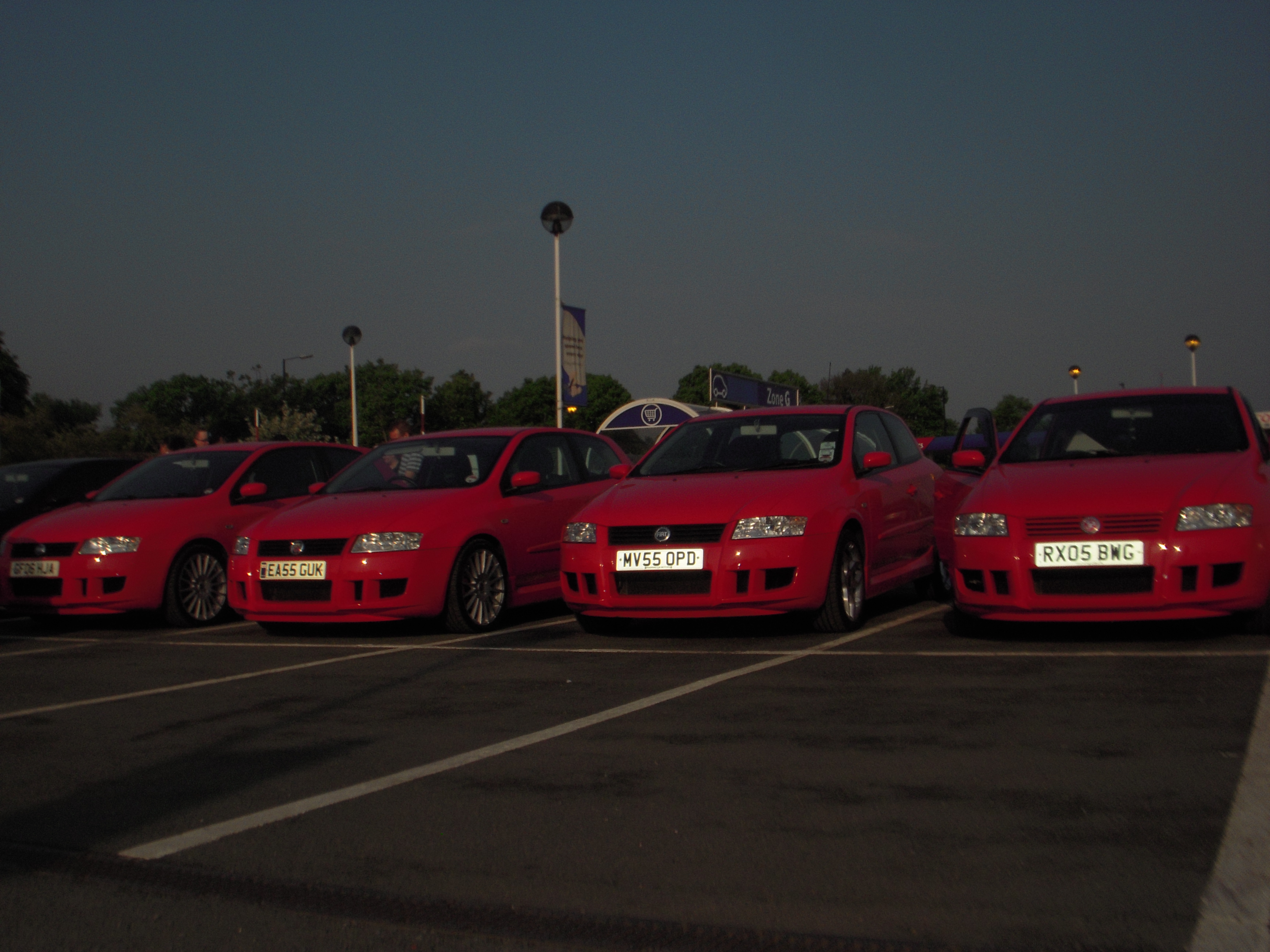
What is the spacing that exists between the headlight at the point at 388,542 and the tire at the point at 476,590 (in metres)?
0.37

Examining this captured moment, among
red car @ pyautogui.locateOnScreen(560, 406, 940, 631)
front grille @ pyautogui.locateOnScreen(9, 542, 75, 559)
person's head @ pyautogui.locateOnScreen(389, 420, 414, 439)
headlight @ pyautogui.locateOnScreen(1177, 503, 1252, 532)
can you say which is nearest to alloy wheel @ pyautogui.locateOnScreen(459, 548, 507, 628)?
red car @ pyautogui.locateOnScreen(560, 406, 940, 631)

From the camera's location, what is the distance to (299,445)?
12.8m

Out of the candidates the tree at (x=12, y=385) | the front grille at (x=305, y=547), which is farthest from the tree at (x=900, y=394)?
the front grille at (x=305, y=547)

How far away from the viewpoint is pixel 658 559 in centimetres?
830

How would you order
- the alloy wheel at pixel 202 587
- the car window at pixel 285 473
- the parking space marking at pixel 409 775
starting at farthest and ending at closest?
the car window at pixel 285 473 < the alloy wheel at pixel 202 587 < the parking space marking at pixel 409 775

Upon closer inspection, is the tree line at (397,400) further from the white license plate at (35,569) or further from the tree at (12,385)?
the white license plate at (35,569)

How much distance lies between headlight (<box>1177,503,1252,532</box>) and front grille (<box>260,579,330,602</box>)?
5656 millimetres

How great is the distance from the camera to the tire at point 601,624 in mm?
9211

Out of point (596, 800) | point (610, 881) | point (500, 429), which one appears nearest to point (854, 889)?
point (610, 881)

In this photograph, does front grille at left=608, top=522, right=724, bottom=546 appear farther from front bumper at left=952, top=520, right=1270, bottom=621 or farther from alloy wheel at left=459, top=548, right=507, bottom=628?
front bumper at left=952, top=520, right=1270, bottom=621

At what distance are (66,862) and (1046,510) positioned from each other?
5535 mm

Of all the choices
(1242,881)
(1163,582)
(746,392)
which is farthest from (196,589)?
(746,392)

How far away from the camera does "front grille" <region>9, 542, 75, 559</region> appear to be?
35.1 feet

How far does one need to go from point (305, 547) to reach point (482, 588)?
1.33 metres
